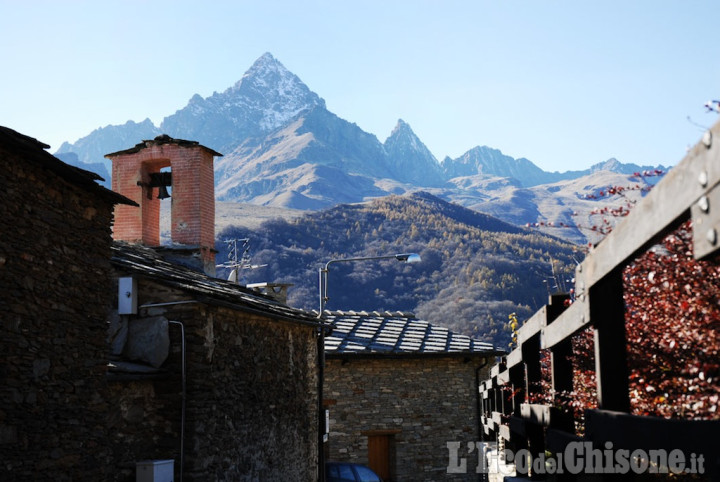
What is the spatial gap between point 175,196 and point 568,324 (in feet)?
38.8

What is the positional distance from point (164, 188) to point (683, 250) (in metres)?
13.0

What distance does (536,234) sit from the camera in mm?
106938

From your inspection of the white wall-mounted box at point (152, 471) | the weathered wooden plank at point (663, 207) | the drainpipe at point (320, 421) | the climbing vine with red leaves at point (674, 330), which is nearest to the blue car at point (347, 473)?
the drainpipe at point (320, 421)

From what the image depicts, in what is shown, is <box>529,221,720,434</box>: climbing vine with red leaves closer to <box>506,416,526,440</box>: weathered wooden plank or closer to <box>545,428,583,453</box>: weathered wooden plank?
<box>545,428,583,453</box>: weathered wooden plank

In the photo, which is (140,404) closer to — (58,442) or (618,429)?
(58,442)

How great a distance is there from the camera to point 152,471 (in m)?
8.84

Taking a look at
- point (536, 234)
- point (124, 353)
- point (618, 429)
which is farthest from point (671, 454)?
point (536, 234)

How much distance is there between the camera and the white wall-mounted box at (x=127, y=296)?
9.97m

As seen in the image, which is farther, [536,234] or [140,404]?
[536,234]

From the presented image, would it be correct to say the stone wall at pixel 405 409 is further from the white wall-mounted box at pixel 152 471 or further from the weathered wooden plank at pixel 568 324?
the weathered wooden plank at pixel 568 324

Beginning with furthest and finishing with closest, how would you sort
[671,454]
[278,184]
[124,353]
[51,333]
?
[278,184]
[124,353]
[51,333]
[671,454]

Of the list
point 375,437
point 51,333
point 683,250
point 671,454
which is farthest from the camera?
point 375,437

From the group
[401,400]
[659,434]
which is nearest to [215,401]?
[659,434]

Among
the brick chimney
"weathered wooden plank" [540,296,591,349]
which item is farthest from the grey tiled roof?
"weathered wooden plank" [540,296,591,349]
